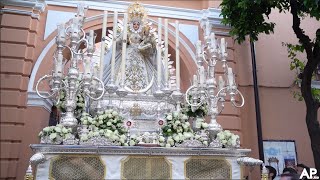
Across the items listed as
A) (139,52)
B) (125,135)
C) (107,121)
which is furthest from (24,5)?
(125,135)

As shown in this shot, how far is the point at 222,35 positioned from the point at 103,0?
267cm

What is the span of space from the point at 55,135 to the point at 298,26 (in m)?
4.09

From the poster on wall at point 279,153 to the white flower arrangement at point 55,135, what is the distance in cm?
453

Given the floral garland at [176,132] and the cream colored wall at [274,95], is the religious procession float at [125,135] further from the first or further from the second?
the cream colored wall at [274,95]

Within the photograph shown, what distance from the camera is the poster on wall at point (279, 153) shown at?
269 inches

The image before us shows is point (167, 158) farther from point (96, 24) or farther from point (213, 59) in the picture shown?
point (96, 24)

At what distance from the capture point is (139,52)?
582 cm

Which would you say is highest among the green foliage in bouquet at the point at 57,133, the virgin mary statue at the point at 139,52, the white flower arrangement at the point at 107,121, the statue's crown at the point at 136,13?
the statue's crown at the point at 136,13

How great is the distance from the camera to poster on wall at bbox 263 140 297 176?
6832 millimetres

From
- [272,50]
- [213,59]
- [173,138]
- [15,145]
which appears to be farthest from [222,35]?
[15,145]

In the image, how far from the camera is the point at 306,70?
5.25 meters

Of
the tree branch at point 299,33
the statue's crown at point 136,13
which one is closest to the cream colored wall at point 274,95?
the tree branch at point 299,33

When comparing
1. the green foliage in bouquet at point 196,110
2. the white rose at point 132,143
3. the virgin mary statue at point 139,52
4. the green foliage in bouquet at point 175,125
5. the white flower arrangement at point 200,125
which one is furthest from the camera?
the virgin mary statue at point 139,52

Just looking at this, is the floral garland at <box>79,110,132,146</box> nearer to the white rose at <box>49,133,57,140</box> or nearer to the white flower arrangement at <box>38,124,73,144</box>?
the white flower arrangement at <box>38,124,73,144</box>
